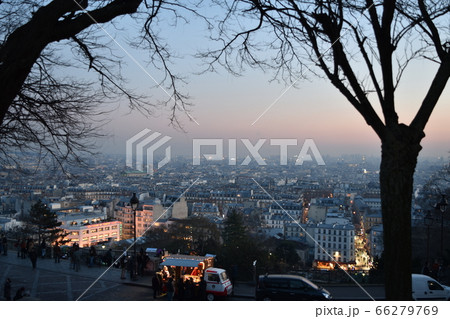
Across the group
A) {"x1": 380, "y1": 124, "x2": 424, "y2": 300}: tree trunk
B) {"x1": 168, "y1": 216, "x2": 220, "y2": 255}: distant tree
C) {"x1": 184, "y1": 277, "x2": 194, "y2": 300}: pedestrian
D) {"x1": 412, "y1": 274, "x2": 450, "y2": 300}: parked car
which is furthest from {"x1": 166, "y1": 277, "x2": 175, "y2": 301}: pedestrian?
{"x1": 168, "y1": 216, "x2": 220, "y2": 255}: distant tree

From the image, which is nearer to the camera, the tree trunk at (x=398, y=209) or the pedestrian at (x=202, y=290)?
the tree trunk at (x=398, y=209)

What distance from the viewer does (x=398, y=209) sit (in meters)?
2.73

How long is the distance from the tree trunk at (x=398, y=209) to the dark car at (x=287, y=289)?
4243 mm

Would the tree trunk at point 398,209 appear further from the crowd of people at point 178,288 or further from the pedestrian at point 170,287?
the pedestrian at point 170,287

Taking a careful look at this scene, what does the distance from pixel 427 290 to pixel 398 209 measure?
5.61m

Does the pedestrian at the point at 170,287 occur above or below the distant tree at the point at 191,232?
above

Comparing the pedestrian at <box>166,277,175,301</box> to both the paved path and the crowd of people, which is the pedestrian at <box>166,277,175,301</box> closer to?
the crowd of people

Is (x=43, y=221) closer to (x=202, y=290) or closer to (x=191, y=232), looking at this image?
(x=191, y=232)

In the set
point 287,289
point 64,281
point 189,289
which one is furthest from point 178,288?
point 64,281

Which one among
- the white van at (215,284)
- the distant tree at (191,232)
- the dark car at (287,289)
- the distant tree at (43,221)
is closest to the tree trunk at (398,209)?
the dark car at (287,289)

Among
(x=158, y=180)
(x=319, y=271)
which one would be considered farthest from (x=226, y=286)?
(x=158, y=180)

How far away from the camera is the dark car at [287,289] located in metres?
6.79

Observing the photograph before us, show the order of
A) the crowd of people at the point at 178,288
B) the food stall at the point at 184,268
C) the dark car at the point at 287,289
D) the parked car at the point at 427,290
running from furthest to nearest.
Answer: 1. the food stall at the point at 184,268
2. the parked car at the point at 427,290
3. the crowd of people at the point at 178,288
4. the dark car at the point at 287,289

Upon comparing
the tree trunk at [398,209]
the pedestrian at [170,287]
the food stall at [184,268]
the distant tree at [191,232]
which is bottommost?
the distant tree at [191,232]
